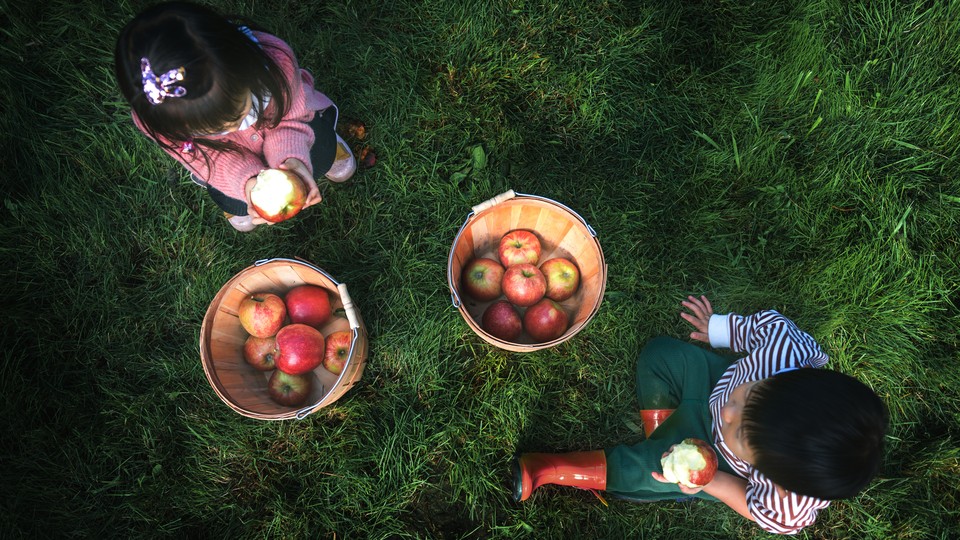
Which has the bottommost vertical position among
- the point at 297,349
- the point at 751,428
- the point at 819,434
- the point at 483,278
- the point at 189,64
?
the point at 297,349

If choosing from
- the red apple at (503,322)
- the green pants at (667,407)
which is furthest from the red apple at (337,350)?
the green pants at (667,407)

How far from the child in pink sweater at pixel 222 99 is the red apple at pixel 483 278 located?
2.48 feet

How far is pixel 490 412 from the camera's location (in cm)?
264

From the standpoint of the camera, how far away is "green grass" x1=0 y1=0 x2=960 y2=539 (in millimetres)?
2562

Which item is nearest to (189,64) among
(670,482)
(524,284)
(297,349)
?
(297,349)

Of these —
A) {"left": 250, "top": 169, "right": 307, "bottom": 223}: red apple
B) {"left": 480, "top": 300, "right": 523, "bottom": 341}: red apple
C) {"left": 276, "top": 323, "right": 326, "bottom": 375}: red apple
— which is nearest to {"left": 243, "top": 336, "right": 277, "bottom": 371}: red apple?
{"left": 276, "top": 323, "right": 326, "bottom": 375}: red apple

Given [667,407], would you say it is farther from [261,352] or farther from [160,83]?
[160,83]

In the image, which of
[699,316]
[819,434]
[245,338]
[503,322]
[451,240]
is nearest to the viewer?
[819,434]

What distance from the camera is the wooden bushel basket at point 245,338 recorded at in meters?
2.11

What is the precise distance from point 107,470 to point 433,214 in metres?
2.01

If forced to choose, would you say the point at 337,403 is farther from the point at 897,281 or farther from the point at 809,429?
the point at 897,281

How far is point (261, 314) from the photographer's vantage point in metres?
2.25

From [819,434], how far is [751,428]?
0.20m

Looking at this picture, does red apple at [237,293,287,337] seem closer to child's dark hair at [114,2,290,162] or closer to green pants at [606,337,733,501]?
child's dark hair at [114,2,290,162]
